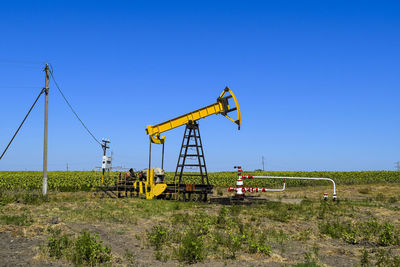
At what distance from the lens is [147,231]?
28.2 feet

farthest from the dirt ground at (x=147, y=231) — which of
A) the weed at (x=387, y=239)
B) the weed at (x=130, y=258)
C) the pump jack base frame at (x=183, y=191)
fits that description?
the pump jack base frame at (x=183, y=191)

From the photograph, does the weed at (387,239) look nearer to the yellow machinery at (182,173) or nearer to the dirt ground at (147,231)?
the dirt ground at (147,231)

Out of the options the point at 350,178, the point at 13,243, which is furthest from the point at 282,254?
the point at 350,178

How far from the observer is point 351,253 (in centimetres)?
743

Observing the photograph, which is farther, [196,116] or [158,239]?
[196,116]

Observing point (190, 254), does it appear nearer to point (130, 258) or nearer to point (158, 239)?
point (130, 258)

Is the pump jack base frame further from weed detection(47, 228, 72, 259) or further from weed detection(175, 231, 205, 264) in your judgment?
weed detection(175, 231, 205, 264)

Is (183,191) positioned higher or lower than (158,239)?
higher

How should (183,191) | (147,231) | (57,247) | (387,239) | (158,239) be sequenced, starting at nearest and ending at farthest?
(57,247) → (158,239) → (387,239) → (147,231) → (183,191)

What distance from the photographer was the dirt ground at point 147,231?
6.71 m

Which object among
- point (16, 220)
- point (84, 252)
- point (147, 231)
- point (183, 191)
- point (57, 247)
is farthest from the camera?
point (183, 191)

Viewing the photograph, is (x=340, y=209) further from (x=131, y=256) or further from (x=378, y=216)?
(x=131, y=256)

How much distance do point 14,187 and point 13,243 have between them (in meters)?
21.7

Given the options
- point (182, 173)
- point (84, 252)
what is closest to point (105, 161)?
point (182, 173)
